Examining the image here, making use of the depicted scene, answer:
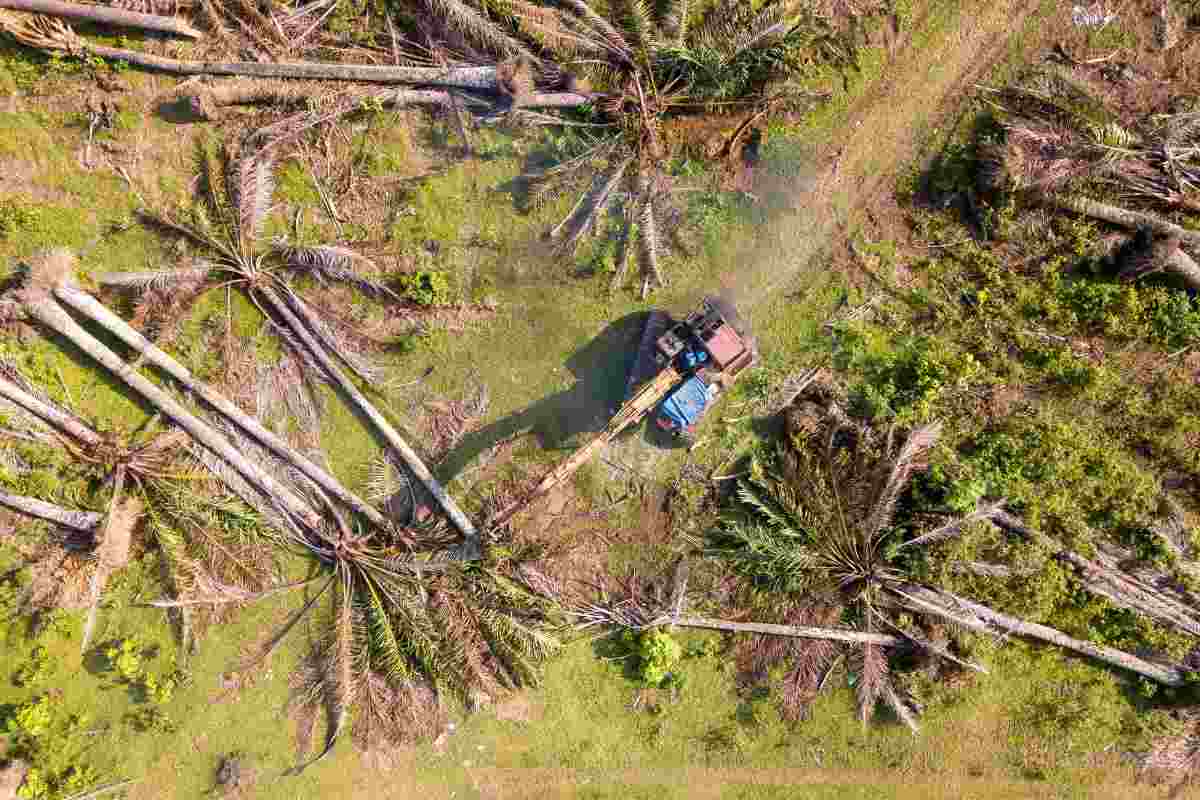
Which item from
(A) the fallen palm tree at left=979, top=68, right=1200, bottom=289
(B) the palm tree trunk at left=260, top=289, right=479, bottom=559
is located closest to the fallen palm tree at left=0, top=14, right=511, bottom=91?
(B) the palm tree trunk at left=260, top=289, right=479, bottom=559

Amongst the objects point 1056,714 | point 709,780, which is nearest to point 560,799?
point 709,780

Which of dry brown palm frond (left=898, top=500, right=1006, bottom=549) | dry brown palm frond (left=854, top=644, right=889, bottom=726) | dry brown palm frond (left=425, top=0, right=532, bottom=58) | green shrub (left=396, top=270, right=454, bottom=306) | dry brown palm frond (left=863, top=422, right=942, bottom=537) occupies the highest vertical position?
dry brown palm frond (left=425, top=0, right=532, bottom=58)

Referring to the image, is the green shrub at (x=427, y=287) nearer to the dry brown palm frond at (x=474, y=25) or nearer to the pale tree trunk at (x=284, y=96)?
the pale tree trunk at (x=284, y=96)

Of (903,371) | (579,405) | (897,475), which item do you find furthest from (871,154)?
(579,405)

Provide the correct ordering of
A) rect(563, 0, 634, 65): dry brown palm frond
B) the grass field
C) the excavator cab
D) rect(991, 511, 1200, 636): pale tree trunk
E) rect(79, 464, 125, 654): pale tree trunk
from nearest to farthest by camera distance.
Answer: the excavator cab, rect(563, 0, 634, 65): dry brown palm frond, rect(991, 511, 1200, 636): pale tree trunk, rect(79, 464, 125, 654): pale tree trunk, the grass field

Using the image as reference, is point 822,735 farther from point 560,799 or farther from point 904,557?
point 560,799

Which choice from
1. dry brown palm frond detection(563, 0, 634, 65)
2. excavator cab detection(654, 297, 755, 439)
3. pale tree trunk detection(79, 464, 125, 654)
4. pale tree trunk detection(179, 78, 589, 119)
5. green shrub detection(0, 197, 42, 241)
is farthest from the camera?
green shrub detection(0, 197, 42, 241)

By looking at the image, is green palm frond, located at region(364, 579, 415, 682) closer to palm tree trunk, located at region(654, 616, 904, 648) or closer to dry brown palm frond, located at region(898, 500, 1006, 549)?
palm tree trunk, located at region(654, 616, 904, 648)

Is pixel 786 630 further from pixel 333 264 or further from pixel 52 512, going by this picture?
pixel 52 512
